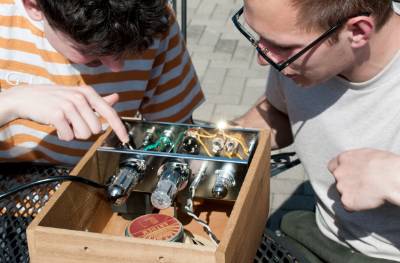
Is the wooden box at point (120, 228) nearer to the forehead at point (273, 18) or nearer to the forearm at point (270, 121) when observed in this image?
the forehead at point (273, 18)

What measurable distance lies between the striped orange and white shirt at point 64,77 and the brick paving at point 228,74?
3.46 ft

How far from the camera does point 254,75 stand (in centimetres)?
388

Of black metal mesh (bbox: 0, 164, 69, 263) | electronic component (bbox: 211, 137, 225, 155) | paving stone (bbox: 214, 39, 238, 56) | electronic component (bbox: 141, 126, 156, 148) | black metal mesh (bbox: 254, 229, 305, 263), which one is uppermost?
electronic component (bbox: 211, 137, 225, 155)

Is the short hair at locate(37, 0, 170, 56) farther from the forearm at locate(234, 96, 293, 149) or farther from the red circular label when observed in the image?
the forearm at locate(234, 96, 293, 149)

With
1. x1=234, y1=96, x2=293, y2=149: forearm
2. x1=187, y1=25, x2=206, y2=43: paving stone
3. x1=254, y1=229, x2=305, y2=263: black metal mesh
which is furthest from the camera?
x1=187, y1=25, x2=206, y2=43: paving stone

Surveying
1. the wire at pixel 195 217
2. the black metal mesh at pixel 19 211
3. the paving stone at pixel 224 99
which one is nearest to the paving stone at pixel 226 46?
the paving stone at pixel 224 99

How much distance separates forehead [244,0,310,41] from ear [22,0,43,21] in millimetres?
476

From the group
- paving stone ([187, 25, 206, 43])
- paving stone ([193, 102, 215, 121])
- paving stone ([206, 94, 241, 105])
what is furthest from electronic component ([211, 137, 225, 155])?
paving stone ([187, 25, 206, 43])

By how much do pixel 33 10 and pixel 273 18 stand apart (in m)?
0.57

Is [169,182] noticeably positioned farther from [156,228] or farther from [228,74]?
[228,74]

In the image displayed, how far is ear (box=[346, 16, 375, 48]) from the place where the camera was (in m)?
1.30

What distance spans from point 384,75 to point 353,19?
0.18 meters

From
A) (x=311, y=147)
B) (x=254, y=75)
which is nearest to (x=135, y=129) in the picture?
(x=311, y=147)

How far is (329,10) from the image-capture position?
129 cm
